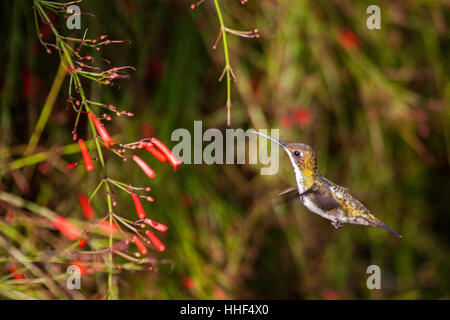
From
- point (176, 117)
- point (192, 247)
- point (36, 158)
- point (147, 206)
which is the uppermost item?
point (176, 117)

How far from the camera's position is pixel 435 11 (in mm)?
→ 2459

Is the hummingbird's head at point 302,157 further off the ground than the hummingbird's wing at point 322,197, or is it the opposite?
the hummingbird's head at point 302,157

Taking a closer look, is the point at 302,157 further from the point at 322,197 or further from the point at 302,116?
the point at 302,116

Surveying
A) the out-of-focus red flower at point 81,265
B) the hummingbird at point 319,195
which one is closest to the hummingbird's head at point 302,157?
the hummingbird at point 319,195

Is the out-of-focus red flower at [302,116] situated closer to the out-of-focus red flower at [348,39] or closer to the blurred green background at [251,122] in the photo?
the blurred green background at [251,122]

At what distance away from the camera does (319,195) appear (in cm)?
88

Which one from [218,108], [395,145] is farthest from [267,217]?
[395,145]

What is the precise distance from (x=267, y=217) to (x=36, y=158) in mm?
1105

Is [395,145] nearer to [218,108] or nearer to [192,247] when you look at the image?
[218,108]

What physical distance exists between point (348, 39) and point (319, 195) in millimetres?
1630

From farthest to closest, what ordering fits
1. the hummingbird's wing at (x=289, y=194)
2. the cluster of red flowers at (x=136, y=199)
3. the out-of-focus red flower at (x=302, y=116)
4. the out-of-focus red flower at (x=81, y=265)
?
the out-of-focus red flower at (x=302, y=116) < the out-of-focus red flower at (x=81, y=265) < the cluster of red flowers at (x=136, y=199) < the hummingbird's wing at (x=289, y=194)

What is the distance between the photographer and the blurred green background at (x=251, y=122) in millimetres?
2068

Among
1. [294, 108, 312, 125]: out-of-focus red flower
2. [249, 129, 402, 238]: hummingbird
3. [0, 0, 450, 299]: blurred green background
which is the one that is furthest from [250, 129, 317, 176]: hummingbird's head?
[294, 108, 312, 125]: out-of-focus red flower

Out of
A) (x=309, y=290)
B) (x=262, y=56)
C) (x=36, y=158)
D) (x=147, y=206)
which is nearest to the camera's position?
(x=36, y=158)
